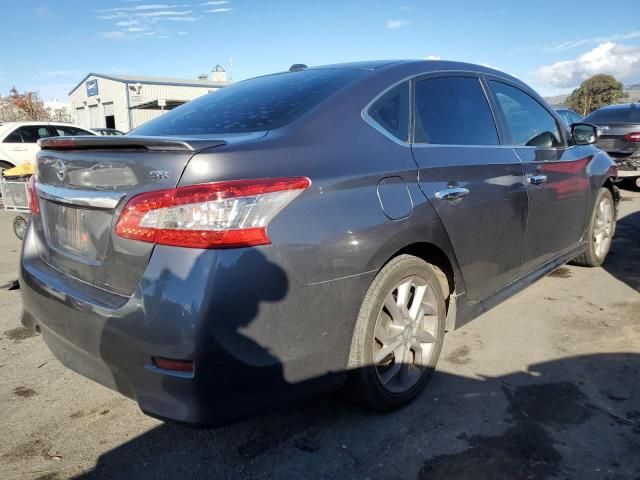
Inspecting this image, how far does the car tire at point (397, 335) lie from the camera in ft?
7.56

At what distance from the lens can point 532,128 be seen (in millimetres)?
3729

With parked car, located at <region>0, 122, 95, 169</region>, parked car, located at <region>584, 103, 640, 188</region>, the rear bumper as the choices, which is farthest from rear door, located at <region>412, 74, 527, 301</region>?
parked car, located at <region>0, 122, 95, 169</region>

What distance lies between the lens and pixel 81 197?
2105 millimetres

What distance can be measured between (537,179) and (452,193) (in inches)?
42.8

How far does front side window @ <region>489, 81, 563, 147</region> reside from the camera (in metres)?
3.47

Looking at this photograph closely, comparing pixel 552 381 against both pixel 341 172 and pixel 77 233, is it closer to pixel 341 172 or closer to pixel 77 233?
pixel 341 172

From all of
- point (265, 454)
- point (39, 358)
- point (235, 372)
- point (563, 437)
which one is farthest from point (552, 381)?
point (39, 358)

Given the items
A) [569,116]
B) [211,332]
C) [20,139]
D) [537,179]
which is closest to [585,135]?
[537,179]

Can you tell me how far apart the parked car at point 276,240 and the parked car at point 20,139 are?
11633mm

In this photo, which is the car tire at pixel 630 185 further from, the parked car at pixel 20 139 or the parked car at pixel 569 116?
the parked car at pixel 20 139

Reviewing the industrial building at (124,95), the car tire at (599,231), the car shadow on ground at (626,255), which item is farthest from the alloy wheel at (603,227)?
the industrial building at (124,95)

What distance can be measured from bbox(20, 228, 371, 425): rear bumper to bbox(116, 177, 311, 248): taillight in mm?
45

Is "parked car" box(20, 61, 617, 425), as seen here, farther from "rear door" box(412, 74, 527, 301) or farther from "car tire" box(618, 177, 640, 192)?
"car tire" box(618, 177, 640, 192)

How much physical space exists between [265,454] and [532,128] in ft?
9.60
